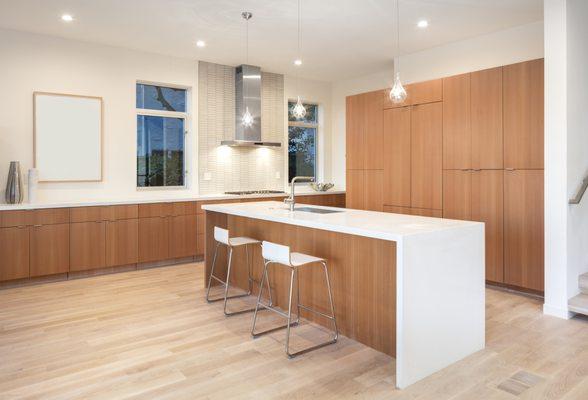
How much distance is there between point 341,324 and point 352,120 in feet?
11.8

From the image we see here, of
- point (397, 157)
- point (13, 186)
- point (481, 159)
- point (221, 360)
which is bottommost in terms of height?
point (221, 360)

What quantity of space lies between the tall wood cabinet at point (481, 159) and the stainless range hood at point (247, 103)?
216 centimetres

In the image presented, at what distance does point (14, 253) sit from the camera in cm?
500

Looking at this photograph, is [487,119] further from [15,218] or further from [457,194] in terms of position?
[15,218]

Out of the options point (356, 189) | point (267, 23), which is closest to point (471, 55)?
point (356, 189)

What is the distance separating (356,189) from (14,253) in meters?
4.33

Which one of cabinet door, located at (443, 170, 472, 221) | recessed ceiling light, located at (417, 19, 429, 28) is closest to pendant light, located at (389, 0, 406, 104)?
recessed ceiling light, located at (417, 19, 429, 28)

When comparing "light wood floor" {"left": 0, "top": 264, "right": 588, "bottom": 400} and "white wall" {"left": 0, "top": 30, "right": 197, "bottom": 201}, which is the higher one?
"white wall" {"left": 0, "top": 30, "right": 197, "bottom": 201}

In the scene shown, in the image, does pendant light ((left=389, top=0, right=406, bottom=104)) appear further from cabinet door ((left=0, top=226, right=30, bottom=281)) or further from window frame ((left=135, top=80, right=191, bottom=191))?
cabinet door ((left=0, top=226, right=30, bottom=281))

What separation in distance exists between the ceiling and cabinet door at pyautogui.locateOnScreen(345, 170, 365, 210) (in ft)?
5.75

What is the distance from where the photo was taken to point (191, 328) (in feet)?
12.2

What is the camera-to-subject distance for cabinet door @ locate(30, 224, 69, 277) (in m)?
5.13

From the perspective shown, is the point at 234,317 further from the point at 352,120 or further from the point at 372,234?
the point at 352,120

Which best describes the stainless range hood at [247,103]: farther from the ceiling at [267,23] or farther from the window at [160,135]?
the window at [160,135]
